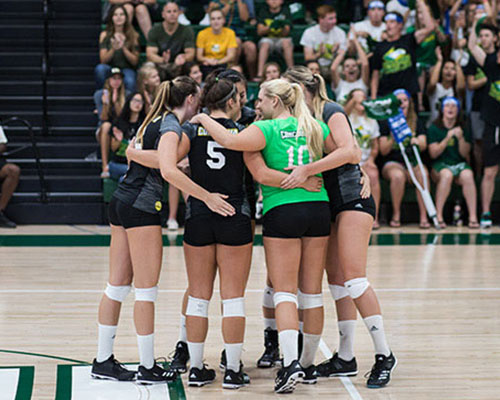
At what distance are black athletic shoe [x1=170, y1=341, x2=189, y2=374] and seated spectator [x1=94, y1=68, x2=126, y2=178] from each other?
6.00m

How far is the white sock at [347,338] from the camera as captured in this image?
177 inches

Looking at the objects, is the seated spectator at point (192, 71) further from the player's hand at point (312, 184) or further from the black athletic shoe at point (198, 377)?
the black athletic shoe at point (198, 377)

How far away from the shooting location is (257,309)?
19.9 ft

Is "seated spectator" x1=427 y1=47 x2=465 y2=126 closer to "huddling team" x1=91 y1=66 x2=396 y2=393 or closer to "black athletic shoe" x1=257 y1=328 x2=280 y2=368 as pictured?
"black athletic shoe" x1=257 y1=328 x2=280 y2=368

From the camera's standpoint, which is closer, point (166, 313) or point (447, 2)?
point (166, 313)

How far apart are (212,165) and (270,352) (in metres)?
1.17

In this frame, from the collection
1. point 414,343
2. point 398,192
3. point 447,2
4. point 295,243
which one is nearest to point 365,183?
point 295,243

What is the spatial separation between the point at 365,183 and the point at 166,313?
2.09 metres

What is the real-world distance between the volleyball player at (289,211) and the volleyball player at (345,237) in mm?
88

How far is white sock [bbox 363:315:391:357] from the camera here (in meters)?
4.29

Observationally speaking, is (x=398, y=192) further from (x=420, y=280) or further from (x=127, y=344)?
(x=127, y=344)

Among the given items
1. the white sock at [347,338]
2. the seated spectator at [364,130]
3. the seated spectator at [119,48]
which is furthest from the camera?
the seated spectator at [119,48]

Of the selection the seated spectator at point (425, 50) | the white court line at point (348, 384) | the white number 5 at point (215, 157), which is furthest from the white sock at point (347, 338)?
the seated spectator at point (425, 50)

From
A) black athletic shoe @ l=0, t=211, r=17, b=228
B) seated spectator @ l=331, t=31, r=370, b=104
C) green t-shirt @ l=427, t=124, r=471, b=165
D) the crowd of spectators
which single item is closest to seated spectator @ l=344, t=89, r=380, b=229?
the crowd of spectators
